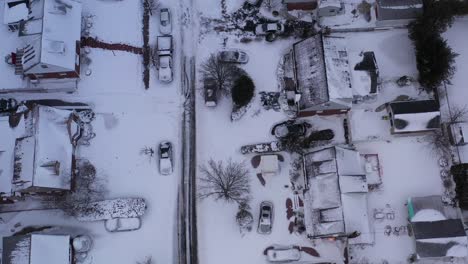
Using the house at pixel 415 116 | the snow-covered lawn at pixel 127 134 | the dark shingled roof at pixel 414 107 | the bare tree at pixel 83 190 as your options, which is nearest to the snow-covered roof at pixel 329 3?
the dark shingled roof at pixel 414 107

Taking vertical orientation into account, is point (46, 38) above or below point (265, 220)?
above

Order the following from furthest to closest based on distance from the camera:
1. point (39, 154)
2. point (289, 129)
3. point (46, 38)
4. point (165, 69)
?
1. point (165, 69)
2. point (289, 129)
3. point (46, 38)
4. point (39, 154)

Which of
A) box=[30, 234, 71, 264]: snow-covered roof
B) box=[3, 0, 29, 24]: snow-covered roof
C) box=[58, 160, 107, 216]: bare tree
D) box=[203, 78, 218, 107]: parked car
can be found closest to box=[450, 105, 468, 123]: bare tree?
box=[203, 78, 218, 107]: parked car

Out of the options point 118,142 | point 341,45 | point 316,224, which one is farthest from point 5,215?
point 341,45

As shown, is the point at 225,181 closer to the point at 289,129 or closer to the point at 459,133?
the point at 289,129

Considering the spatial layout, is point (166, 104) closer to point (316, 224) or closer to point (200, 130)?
point (200, 130)

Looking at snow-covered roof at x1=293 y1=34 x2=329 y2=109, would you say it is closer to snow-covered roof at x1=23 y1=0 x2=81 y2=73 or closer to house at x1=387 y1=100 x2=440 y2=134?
house at x1=387 y1=100 x2=440 y2=134

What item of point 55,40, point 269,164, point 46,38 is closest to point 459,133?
point 269,164

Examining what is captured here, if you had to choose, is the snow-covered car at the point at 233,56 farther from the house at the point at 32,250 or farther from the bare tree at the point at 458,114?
the house at the point at 32,250
